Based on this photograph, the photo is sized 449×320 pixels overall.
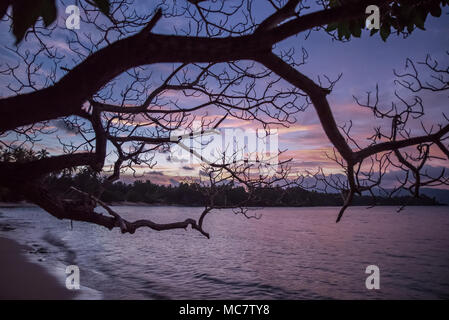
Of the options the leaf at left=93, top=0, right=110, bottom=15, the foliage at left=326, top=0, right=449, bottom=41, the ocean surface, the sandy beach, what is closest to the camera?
the leaf at left=93, top=0, right=110, bottom=15

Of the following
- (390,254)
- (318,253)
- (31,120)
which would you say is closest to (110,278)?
(31,120)

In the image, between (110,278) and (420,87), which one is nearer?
(420,87)

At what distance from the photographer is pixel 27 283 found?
1093cm

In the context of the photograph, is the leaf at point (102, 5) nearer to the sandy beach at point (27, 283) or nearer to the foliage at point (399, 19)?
the foliage at point (399, 19)

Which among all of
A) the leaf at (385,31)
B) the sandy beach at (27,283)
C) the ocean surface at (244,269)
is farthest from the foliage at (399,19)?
the ocean surface at (244,269)

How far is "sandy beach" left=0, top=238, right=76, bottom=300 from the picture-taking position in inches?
378

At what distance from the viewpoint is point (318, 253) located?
29672mm

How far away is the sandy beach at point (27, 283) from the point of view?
9.59 meters

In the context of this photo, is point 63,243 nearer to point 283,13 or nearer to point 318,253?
point 318,253

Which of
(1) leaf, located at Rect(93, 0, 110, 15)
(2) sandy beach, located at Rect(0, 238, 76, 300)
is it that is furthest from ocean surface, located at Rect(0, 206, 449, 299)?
(1) leaf, located at Rect(93, 0, 110, 15)

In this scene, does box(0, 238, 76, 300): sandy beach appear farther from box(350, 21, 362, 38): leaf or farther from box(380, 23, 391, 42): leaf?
box(380, 23, 391, 42): leaf

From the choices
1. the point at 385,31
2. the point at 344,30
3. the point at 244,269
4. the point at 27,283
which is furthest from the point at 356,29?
the point at 244,269

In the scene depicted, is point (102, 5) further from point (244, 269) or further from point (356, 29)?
point (244, 269)
